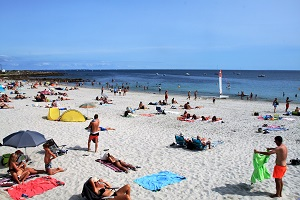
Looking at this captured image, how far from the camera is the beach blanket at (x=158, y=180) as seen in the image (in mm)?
6629

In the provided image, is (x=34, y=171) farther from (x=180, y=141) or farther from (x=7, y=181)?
(x=180, y=141)

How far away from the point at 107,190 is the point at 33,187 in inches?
75.7

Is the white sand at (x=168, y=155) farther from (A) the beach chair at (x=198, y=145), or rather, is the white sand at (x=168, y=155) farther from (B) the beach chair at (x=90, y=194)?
(B) the beach chair at (x=90, y=194)

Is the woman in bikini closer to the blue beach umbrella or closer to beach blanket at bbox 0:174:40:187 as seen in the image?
beach blanket at bbox 0:174:40:187

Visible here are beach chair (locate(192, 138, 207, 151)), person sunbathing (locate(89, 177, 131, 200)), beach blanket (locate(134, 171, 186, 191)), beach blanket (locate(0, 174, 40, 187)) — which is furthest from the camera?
beach chair (locate(192, 138, 207, 151))

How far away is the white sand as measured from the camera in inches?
257

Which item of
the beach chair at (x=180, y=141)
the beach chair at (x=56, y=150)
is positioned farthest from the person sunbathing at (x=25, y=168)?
the beach chair at (x=180, y=141)

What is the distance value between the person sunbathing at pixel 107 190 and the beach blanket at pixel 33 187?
126 cm

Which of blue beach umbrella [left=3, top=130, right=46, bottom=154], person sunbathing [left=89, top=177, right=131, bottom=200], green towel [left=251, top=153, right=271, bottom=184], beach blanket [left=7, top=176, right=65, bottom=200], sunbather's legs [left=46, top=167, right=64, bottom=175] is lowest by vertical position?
beach blanket [left=7, top=176, right=65, bottom=200]

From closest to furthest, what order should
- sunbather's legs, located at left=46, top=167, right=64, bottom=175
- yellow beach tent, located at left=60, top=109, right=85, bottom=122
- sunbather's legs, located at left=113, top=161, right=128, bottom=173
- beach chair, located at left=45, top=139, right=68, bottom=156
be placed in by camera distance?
sunbather's legs, located at left=46, top=167, right=64, bottom=175 < sunbather's legs, located at left=113, top=161, right=128, bottom=173 < beach chair, located at left=45, top=139, right=68, bottom=156 < yellow beach tent, located at left=60, top=109, right=85, bottom=122

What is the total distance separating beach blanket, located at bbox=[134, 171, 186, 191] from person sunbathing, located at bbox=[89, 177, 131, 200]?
1.05 m

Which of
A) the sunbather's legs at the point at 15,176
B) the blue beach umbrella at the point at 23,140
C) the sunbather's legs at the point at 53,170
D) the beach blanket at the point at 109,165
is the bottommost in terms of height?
the beach blanket at the point at 109,165

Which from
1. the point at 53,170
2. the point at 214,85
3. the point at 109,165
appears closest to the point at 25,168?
the point at 53,170

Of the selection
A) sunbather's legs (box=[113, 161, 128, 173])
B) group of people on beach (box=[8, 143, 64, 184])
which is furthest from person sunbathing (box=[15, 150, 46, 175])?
sunbather's legs (box=[113, 161, 128, 173])
